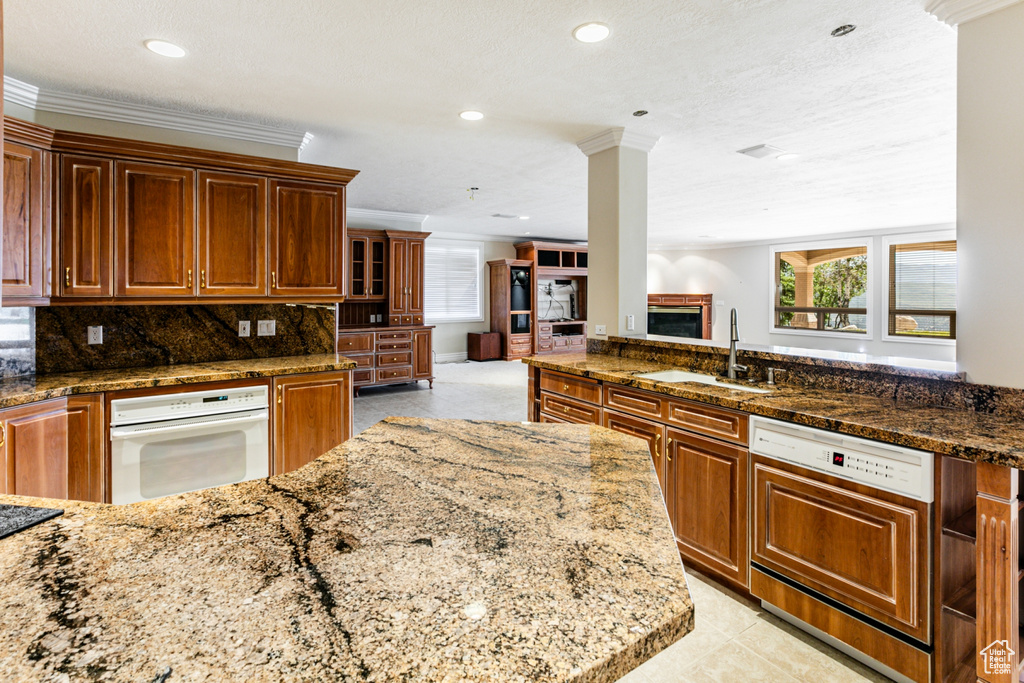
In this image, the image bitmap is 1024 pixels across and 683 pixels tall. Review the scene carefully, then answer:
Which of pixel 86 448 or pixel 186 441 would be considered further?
pixel 186 441

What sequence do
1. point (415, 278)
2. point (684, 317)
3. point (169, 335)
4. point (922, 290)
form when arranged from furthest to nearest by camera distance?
point (684, 317), point (922, 290), point (415, 278), point (169, 335)

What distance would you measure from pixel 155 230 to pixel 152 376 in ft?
2.79

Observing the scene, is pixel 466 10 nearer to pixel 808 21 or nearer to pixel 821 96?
pixel 808 21

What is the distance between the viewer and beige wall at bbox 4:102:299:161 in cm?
296

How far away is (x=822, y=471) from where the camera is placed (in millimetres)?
1883

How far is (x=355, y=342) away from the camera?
21.8 feet

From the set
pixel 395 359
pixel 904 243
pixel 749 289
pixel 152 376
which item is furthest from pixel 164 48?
pixel 749 289

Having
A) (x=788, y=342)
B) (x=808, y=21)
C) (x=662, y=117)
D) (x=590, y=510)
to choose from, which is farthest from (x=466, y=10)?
(x=788, y=342)

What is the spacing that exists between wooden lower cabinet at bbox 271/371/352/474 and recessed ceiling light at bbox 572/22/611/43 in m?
2.34

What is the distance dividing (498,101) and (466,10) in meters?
0.97

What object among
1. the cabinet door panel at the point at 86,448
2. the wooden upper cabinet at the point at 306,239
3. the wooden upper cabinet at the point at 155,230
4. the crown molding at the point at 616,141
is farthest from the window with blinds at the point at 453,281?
→ the cabinet door panel at the point at 86,448

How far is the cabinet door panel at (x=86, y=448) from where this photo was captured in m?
2.56

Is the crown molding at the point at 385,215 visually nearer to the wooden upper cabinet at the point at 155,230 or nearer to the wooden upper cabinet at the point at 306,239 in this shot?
the wooden upper cabinet at the point at 306,239

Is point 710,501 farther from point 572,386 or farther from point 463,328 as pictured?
point 463,328
